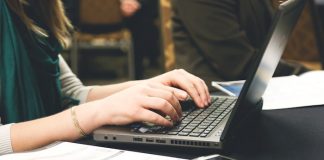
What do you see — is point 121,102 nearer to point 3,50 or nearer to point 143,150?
point 143,150

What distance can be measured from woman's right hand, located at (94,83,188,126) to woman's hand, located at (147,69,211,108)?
0.36ft

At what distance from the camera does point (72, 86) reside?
4.23 feet

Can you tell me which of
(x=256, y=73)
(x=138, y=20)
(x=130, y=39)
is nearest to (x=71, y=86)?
(x=256, y=73)

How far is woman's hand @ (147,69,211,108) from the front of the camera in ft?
3.15

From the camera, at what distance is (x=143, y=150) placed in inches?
31.6

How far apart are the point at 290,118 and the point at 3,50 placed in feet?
1.95

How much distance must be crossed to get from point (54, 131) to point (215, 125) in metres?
0.26

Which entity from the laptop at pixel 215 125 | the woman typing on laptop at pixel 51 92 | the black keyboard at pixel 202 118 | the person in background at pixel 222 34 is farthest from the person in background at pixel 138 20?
the laptop at pixel 215 125

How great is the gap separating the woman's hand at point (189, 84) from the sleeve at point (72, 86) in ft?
0.97

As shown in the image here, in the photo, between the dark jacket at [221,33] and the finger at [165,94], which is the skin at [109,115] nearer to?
the finger at [165,94]

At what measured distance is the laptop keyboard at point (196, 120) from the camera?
0.81 metres

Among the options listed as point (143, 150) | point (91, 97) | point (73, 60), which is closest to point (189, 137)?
point (143, 150)

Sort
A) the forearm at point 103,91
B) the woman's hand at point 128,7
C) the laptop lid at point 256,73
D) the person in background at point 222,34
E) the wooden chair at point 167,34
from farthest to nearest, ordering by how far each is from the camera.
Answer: the woman's hand at point 128,7
the wooden chair at point 167,34
the person in background at point 222,34
the forearm at point 103,91
the laptop lid at point 256,73

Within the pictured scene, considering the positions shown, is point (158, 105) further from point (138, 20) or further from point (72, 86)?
point (138, 20)
